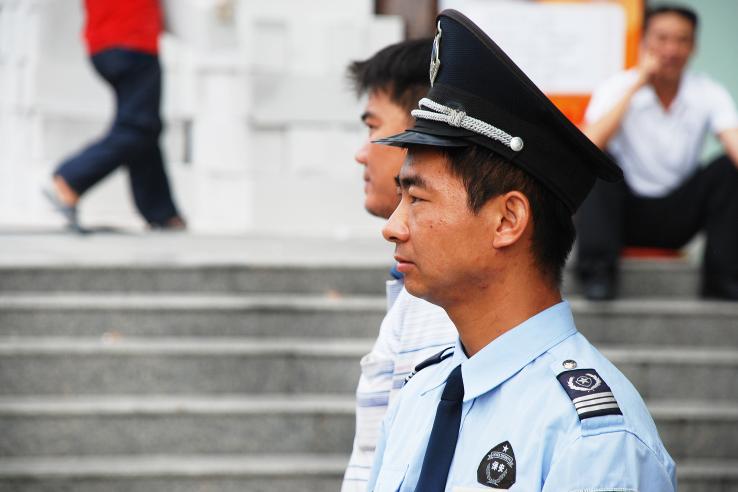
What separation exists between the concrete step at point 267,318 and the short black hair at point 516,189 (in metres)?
3.66

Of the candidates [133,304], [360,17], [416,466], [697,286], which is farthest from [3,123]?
[416,466]

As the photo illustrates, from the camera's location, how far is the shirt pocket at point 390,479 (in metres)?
1.91

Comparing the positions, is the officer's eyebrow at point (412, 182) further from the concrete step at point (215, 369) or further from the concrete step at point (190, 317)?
the concrete step at point (190, 317)

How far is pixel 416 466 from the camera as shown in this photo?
188cm

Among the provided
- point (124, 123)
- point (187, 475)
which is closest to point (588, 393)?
point (187, 475)

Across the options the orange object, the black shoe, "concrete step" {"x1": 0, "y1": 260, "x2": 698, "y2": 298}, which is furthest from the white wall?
"concrete step" {"x1": 0, "y1": 260, "x2": 698, "y2": 298}

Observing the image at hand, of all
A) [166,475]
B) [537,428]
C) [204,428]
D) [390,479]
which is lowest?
[166,475]

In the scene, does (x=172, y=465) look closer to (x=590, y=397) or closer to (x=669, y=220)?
(x=669, y=220)

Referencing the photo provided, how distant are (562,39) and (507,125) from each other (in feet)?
16.7

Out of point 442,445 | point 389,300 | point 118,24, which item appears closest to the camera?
point 442,445

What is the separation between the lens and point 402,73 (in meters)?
2.87

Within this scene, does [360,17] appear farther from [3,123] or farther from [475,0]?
[3,123]

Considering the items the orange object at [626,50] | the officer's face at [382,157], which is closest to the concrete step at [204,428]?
the orange object at [626,50]

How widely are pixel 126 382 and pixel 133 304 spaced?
1.37ft
